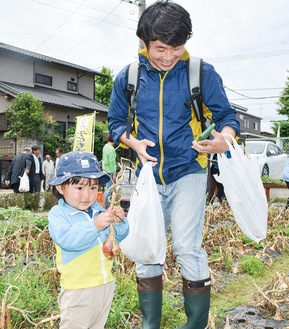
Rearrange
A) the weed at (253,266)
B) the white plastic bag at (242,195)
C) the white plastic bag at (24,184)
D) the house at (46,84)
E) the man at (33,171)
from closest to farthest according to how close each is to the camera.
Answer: the white plastic bag at (242,195), the weed at (253,266), the white plastic bag at (24,184), the man at (33,171), the house at (46,84)

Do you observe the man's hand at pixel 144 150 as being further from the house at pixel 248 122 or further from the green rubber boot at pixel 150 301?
the house at pixel 248 122

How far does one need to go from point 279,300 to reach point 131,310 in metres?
1.02

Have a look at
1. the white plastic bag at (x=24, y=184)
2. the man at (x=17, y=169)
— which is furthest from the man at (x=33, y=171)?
the white plastic bag at (x=24, y=184)

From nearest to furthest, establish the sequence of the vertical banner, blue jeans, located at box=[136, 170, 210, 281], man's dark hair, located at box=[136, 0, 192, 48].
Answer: man's dark hair, located at box=[136, 0, 192, 48]
blue jeans, located at box=[136, 170, 210, 281]
the vertical banner

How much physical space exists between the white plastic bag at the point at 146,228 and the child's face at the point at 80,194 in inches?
11.0

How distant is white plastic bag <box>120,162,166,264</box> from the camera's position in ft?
7.41

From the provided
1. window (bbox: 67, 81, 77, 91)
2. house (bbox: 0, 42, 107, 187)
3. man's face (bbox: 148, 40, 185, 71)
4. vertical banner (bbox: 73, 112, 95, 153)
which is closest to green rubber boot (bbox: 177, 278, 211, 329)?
man's face (bbox: 148, 40, 185, 71)

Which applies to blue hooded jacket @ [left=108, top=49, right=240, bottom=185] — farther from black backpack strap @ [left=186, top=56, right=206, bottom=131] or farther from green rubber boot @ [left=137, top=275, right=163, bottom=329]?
green rubber boot @ [left=137, top=275, right=163, bottom=329]

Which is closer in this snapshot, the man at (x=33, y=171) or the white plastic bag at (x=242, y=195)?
the white plastic bag at (x=242, y=195)

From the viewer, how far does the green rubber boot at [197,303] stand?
2.33m

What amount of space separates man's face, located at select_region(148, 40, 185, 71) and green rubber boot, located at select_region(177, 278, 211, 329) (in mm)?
1226

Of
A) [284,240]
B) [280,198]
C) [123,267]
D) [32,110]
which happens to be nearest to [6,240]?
[123,267]

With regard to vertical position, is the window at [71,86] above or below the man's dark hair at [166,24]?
above

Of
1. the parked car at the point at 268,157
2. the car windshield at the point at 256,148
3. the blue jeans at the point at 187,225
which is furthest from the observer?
the car windshield at the point at 256,148
